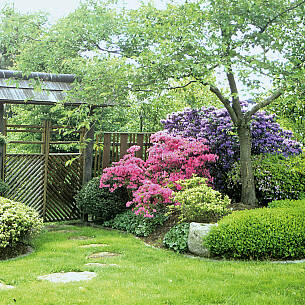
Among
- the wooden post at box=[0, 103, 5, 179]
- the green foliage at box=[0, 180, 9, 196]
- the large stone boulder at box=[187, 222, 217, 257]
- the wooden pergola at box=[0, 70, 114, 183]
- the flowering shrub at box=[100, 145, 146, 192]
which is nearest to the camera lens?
the large stone boulder at box=[187, 222, 217, 257]

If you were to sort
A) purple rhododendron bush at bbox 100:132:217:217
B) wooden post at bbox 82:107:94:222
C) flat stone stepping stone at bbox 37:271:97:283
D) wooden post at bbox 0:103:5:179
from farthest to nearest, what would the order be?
1. wooden post at bbox 82:107:94:222
2. purple rhododendron bush at bbox 100:132:217:217
3. wooden post at bbox 0:103:5:179
4. flat stone stepping stone at bbox 37:271:97:283

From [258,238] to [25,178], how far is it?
5019mm

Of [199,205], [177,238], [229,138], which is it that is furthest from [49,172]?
[229,138]

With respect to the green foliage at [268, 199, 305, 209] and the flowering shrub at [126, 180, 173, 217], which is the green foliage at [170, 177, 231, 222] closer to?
the flowering shrub at [126, 180, 173, 217]

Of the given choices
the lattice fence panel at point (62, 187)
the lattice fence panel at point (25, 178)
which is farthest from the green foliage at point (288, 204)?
the lattice fence panel at point (25, 178)

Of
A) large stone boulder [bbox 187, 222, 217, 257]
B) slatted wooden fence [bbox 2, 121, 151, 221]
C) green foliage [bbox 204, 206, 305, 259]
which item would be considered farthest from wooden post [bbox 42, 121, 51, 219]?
green foliage [bbox 204, 206, 305, 259]

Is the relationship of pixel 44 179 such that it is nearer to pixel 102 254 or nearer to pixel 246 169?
pixel 102 254

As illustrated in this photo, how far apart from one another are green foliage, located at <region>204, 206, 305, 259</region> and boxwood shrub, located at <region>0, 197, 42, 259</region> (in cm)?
259

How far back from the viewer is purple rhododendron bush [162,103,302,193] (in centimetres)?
912

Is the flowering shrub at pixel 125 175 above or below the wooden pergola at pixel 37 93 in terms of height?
below

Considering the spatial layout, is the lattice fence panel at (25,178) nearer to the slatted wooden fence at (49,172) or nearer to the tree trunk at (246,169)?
the slatted wooden fence at (49,172)

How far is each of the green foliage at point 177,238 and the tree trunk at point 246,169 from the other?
197 cm

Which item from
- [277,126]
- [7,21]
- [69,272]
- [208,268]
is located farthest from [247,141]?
[7,21]

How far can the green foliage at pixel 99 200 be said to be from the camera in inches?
342
